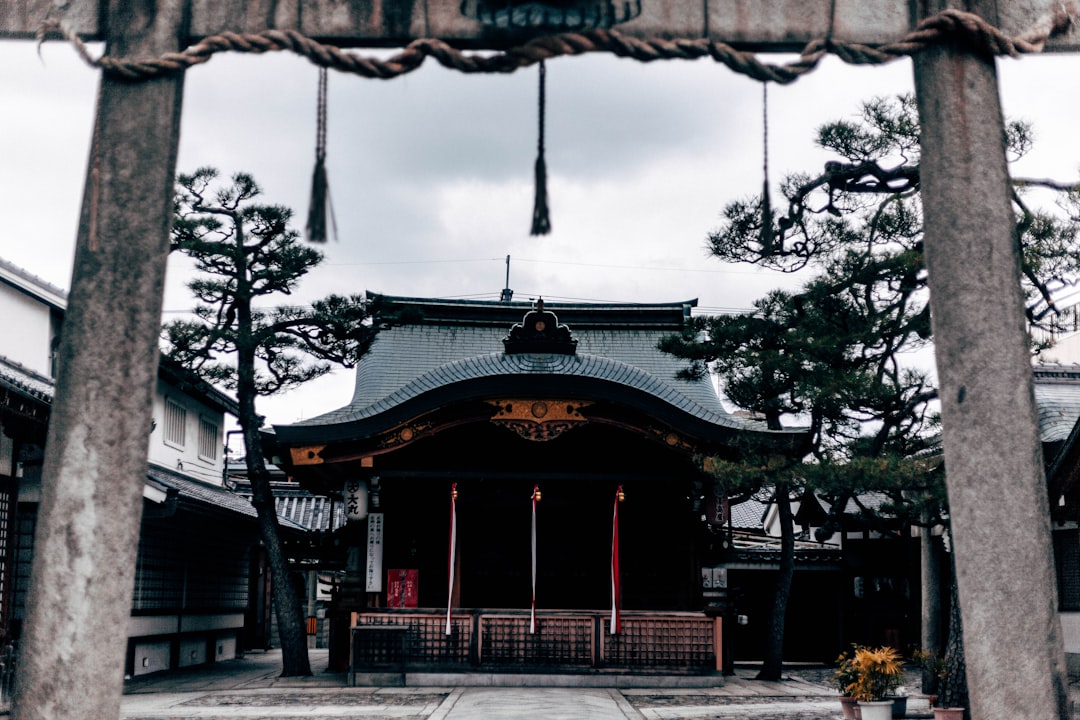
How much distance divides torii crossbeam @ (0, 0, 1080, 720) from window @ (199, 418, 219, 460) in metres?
24.0

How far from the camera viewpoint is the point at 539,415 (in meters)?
18.3

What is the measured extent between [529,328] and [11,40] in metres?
14.3

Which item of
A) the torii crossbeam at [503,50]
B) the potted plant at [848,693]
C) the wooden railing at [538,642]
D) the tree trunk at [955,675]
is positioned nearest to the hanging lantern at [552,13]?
the torii crossbeam at [503,50]

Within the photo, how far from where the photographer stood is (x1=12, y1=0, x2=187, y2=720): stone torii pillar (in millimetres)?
4293

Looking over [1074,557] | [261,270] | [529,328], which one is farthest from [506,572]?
[1074,557]

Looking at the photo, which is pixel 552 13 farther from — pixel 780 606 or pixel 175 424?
pixel 175 424

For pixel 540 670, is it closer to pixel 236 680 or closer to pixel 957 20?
pixel 236 680

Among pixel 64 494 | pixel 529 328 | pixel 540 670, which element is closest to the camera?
pixel 64 494

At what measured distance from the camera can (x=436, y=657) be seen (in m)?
17.5

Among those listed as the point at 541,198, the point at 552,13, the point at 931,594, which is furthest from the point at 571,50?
the point at 931,594

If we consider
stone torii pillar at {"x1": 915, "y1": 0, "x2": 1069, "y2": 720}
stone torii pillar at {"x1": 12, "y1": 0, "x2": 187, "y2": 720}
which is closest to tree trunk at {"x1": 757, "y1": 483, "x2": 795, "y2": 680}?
stone torii pillar at {"x1": 915, "y1": 0, "x2": 1069, "y2": 720}

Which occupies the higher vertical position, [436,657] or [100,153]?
[100,153]

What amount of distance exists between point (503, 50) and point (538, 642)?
14.1 metres

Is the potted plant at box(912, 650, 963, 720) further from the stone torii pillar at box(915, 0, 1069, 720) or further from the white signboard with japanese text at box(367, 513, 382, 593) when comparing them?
the white signboard with japanese text at box(367, 513, 382, 593)
